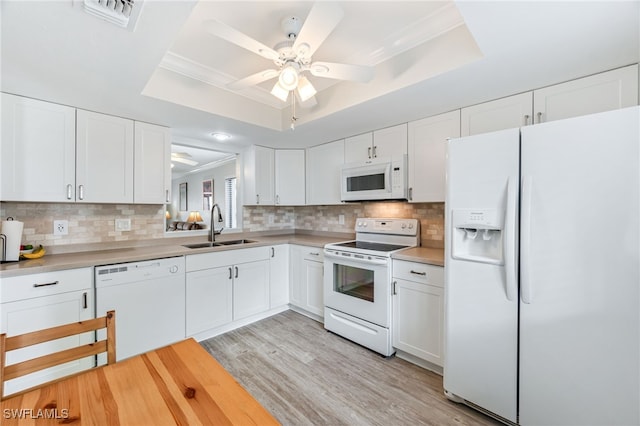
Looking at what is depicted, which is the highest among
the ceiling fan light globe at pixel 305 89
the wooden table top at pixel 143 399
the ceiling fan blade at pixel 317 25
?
the ceiling fan blade at pixel 317 25

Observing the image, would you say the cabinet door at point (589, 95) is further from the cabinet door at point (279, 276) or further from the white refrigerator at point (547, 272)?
the cabinet door at point (279, 276)

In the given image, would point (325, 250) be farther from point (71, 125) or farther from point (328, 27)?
point (71, 125)

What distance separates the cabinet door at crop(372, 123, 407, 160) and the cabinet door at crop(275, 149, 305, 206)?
1.17 m

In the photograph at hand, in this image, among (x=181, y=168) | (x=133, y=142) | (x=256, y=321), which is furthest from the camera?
(x=181, y=168)

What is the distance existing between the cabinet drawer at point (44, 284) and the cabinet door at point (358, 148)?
8.37ft

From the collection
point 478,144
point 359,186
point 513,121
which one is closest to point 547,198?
point 478,144

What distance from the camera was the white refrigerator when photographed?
4.04 feet

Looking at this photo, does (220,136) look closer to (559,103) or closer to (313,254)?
(313,254)

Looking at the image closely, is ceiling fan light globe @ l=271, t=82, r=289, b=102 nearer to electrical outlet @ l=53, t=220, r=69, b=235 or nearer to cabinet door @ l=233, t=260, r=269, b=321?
cabinet door @ l=233, t=260, r=269, b=321

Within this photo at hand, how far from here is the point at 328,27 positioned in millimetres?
1341

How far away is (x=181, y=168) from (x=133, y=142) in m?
2.15

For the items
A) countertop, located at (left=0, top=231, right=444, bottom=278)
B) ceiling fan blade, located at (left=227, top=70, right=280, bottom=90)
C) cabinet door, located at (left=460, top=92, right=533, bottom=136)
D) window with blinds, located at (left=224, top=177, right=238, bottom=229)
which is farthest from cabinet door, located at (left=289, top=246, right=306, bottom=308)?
cabinet door, located at (left=460, top=92, right=533, bottom=136)

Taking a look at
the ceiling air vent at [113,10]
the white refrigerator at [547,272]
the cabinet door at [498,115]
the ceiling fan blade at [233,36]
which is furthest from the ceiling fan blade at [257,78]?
the cabinet door at [498,115]

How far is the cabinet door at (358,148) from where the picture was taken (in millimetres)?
2933
